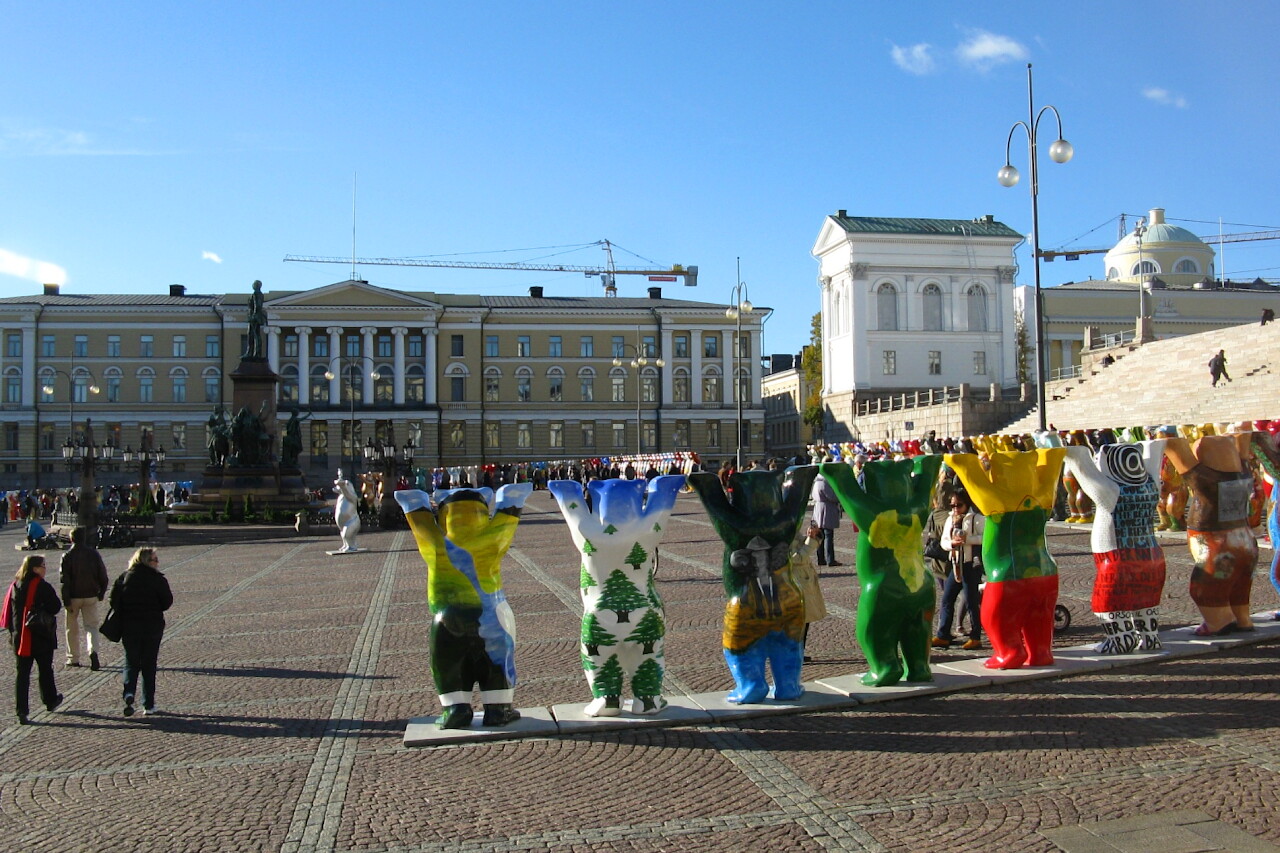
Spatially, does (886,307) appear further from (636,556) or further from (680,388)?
(636,556)

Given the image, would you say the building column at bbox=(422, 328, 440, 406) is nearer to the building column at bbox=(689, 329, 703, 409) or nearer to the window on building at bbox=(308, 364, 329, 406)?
the window on building at bbox=(308, 364, 329, 406)

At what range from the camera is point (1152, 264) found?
8700cm

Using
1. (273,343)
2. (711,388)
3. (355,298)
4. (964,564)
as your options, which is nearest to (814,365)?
(711,388)

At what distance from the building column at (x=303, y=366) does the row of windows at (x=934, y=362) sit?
3940cm

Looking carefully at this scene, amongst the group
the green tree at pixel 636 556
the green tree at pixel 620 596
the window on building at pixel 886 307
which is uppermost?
the window on building at pixel 886 307

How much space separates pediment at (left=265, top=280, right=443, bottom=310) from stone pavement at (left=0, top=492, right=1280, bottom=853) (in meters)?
68.4

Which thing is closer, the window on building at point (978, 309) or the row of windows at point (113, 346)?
the window on building at point (978, 309)

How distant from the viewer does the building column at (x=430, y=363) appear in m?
77.0

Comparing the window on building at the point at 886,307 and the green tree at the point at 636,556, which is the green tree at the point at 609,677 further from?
the window on building at the point at 886,307

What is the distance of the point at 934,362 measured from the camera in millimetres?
71938

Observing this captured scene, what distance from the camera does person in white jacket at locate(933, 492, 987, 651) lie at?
10.1m

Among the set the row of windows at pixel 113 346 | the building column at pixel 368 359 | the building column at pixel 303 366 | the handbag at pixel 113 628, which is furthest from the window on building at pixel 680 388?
the handbag at pixel 113 628

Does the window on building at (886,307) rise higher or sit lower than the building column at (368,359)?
higher

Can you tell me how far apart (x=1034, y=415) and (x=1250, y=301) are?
44765 millimetres
